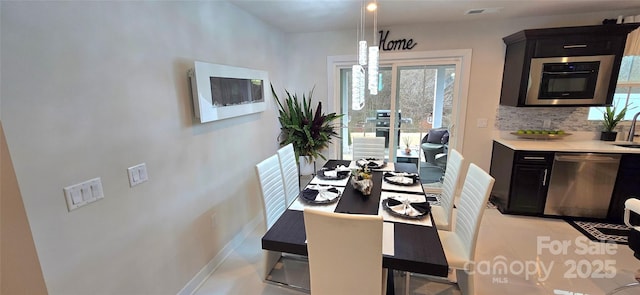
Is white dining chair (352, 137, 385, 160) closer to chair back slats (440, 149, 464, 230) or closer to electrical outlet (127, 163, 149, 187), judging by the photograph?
chair back slats (440, 149, 464, 230)

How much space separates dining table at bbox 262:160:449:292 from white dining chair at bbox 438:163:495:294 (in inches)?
11.2

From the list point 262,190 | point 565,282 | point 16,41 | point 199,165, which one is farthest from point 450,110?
point 16,41

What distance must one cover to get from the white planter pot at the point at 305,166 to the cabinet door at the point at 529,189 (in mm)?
2526

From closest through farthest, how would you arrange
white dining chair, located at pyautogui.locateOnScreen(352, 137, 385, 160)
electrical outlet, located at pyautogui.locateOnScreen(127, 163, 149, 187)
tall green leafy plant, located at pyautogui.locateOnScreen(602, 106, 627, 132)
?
electrical outlet, located at pyautogui.locateOnScreen(127, 163, 149, 187) < tall green leafy plant, located at pyautogui.locateOnScreen(602, 106, 627, 132) < white dining chair, located at pyautogui.locateOnScreen(352, 137, 385, 160)

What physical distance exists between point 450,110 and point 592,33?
1.53 metres

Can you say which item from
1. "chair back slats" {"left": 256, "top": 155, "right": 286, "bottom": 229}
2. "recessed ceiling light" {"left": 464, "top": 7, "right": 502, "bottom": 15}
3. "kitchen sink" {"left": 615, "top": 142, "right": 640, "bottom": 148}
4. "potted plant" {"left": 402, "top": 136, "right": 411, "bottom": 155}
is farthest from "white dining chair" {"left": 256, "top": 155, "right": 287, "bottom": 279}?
"kitchen sink" {"left": 615, "top": 142, "right": 640, "bottom": 148}

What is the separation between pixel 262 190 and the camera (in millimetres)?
2021

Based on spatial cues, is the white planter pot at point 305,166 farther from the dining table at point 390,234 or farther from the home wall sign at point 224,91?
the dining table at point 390,234

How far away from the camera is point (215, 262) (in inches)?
94.2

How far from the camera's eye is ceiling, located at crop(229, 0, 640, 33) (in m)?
2.60

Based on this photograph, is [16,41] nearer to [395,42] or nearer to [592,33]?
[395,42]

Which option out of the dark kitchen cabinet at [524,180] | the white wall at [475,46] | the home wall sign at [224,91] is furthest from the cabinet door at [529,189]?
the home wall sign at [224,91]

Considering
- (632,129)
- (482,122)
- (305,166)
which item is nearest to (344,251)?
(305,166)

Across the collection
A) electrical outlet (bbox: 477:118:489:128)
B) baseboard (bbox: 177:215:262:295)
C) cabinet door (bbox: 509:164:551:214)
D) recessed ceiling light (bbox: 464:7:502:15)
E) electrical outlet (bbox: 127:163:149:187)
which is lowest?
baseboard (bbox: 177:215:262:295)
